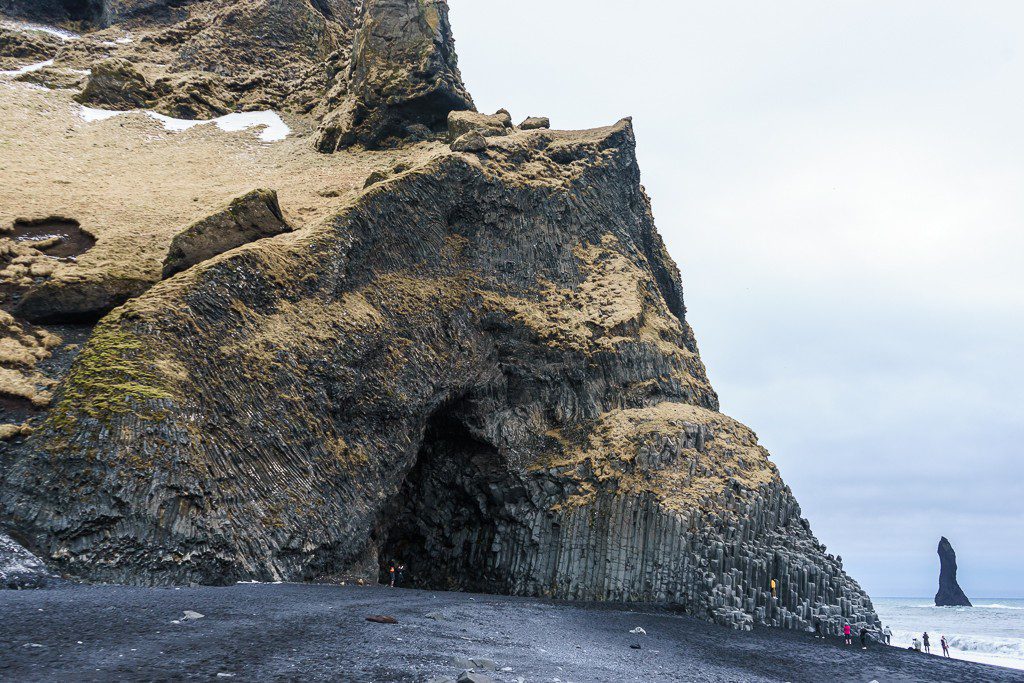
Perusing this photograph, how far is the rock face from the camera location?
422ft

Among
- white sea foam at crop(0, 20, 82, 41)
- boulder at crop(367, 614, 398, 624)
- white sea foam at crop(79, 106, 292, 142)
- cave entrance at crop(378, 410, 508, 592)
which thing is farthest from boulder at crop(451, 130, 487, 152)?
white sea foam at crop(0, 20, 82, 41)

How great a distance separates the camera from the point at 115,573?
17.2 metres

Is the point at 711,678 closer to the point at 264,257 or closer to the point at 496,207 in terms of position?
the point at 264,257

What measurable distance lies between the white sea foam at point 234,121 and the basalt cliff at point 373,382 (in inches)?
115

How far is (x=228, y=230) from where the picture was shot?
2703 centimetres

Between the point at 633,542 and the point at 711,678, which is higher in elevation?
the point at 633,542

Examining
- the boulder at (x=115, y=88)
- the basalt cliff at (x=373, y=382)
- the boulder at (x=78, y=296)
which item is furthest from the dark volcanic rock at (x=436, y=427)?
the boulder at (x=115, y=88)

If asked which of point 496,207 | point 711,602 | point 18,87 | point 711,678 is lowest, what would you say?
point 711,678

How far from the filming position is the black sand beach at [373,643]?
384 inches

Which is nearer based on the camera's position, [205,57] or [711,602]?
[711,602]

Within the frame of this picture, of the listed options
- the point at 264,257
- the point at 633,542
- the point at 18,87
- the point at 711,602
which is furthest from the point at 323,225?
the point at 18,87

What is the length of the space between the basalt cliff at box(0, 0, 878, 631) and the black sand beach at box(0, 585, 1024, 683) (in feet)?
9.32

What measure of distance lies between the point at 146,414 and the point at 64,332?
7.69 meters

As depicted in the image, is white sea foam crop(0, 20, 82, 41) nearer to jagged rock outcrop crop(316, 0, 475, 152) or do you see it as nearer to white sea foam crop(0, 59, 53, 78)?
white sea foam crop(0, 59, 53, 78)
